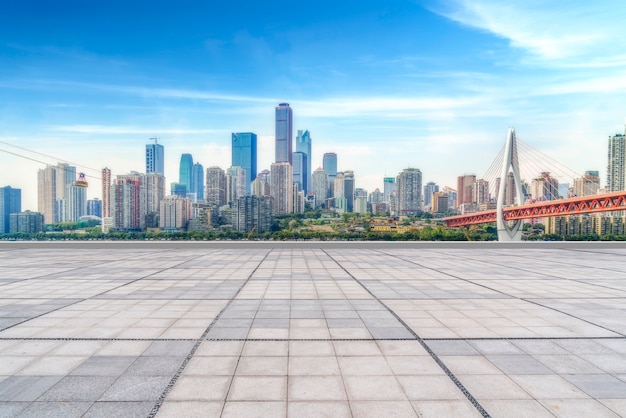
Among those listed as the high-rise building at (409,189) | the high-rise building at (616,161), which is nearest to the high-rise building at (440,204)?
the high-rise building at (409,189)

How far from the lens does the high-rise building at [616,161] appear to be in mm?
89312

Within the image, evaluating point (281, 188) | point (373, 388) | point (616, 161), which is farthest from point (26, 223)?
point (616, 161)

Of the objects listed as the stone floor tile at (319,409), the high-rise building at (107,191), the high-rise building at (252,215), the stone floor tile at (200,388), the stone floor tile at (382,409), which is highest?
the high-rise building at (107,191)

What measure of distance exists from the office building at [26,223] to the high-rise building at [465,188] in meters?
148

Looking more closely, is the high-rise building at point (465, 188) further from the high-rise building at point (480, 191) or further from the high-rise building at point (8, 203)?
the high-rise building at point (8, 203)

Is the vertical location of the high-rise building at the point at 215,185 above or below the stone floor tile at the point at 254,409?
above

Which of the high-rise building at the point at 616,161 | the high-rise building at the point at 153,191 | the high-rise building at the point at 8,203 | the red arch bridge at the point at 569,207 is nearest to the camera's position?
the red arch bridge at the point at 569,207

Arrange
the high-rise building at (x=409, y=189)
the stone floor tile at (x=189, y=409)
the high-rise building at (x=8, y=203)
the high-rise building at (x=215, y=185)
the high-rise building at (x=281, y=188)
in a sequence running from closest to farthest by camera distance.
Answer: the stone floor tile at (x=189, y=409) → the high-rise building at (x=8, y=203) → the high-rise building at (x=215, y=185) → the high-rise building at (x=281, y=188) → the high-rise building at (x=409, y=189)

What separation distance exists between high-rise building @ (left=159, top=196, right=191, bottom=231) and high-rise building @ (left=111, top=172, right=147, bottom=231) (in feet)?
19.0

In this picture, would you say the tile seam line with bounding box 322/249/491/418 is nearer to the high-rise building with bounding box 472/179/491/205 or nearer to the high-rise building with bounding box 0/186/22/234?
the high-rise building with bounding box 0/186/22/234

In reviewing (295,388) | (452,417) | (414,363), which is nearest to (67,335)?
(295,388)

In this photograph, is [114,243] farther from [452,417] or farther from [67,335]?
[452,417]

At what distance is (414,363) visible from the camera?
6098mm

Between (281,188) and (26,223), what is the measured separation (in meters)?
90.9
